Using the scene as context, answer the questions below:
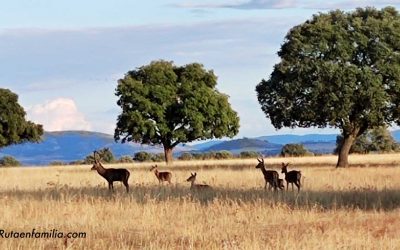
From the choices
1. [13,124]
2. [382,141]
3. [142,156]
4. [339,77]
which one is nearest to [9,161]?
[142,156]

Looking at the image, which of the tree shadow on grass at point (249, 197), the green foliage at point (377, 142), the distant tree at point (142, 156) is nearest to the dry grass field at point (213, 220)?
the tree shadow on grass at point (249, 197)

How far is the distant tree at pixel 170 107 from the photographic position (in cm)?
5850

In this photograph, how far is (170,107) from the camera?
59.9m

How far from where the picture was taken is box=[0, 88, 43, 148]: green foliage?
209ft

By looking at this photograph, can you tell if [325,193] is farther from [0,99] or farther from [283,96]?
[0,99]

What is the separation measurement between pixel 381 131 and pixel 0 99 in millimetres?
42993

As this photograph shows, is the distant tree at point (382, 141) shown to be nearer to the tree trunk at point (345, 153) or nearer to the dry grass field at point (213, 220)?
the tree trunk at point (345, 153)

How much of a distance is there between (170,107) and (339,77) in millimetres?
19801

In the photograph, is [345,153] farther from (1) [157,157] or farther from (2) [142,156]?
(2) [142,156]

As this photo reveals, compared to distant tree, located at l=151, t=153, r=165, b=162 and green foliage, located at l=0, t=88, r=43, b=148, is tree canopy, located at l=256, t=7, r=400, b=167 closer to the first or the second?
green foliage, located at l=0, t=88, r=43, b=148

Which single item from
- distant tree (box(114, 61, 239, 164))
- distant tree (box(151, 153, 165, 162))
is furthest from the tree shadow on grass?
distant tree (box(151, 153, 165, 162))

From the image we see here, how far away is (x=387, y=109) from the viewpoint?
44.3 meters

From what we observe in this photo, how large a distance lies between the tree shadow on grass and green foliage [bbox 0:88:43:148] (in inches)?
1570

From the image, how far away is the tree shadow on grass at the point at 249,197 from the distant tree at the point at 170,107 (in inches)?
1317
